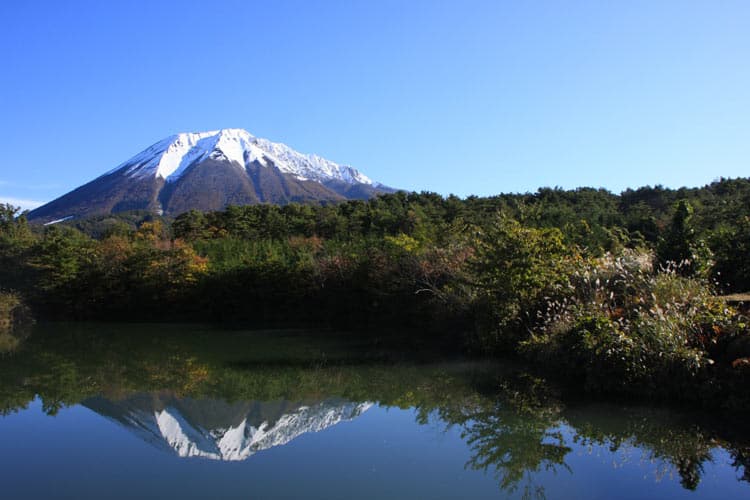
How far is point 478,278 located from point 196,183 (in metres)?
96.0

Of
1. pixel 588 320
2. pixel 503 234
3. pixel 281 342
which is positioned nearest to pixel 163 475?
pixel 588 320

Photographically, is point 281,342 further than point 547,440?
Yes

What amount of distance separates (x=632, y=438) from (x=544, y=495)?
8.15 ft

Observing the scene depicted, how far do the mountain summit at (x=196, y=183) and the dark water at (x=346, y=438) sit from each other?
3030 inches

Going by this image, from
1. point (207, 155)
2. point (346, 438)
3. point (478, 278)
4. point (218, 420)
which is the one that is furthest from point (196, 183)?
point (346, 438)

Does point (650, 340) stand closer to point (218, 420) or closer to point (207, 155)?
point (218, 420)

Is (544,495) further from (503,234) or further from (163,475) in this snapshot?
(503,234)

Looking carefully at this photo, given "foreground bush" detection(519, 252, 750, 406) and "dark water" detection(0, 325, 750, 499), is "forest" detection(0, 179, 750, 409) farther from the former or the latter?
"dark water" detection(0, 325, 750, 499)

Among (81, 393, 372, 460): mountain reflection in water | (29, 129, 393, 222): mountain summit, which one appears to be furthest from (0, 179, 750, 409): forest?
(29, 129, 393, 222): mountain summit

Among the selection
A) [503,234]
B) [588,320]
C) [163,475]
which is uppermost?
[503,234]

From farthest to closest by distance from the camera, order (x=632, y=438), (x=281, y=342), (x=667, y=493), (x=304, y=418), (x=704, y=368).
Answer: (x=281, y=342) < (x=304, y=418) < (x=704, y=368) < (x=632, y=438) < (x=667, y=493)

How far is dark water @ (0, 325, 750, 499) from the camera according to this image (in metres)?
6.75

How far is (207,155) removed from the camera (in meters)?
120

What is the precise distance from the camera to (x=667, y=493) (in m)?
6.30
